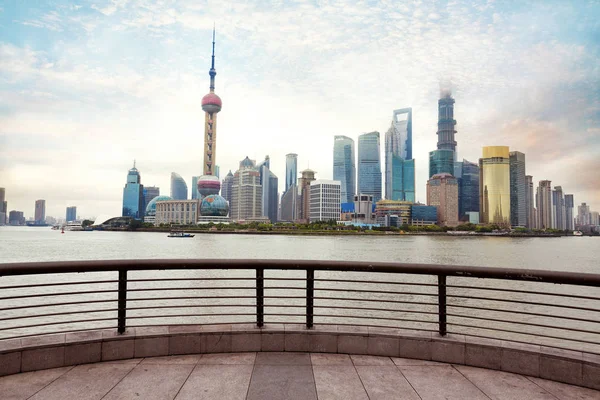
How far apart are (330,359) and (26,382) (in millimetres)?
3281

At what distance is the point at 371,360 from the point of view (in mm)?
4762

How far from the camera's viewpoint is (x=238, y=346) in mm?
4957

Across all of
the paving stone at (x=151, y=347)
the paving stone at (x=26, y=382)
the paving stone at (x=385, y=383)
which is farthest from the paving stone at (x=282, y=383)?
the paving stone at (x=26, y=382)

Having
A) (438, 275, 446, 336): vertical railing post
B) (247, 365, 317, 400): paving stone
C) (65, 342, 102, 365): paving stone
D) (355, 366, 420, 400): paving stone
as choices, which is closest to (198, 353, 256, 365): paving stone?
(247, 365, 317, 400): paving stone

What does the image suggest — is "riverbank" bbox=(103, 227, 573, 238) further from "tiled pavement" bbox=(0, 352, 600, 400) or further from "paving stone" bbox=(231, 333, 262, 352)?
"tiled pavement" bbox=(0, 352, 600, 400)

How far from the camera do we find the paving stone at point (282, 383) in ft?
12.5

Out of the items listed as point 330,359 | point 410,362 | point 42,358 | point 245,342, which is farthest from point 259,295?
point 42,358

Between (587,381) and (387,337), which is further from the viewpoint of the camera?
(387,337)

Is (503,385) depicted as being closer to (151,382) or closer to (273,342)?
(273,342)

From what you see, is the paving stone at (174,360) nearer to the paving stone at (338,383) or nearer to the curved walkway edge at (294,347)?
the curved walkway edge at (294,347)

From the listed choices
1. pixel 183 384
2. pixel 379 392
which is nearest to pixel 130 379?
pixel 183 384

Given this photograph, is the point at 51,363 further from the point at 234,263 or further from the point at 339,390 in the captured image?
the point at 339,390

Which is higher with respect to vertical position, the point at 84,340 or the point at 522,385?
the point at 84,340

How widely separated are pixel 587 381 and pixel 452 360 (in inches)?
52.3
